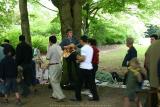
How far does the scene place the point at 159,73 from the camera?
1050 cm

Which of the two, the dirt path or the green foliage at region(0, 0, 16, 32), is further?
the green foliage at region(0, 0, 16, 32)

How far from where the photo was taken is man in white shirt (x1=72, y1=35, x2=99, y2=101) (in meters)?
13.4

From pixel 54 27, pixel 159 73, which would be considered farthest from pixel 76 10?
pixel 54 27

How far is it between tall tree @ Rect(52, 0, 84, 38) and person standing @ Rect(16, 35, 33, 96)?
2649 millimetres

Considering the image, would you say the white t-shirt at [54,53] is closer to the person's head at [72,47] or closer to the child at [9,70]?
the person's head at [72,47]

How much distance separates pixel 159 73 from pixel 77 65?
184 inches

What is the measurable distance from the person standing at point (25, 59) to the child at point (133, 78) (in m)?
3.88

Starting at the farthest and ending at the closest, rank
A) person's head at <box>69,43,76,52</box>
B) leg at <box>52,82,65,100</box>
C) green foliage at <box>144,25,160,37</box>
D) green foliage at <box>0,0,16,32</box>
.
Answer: green foliage at <box>144,25,160,37</box> → green foliage at <box>0,0,16,32</box> → person's head at <box>69,43,76,52</box> → leg at <box>52,82,65,100</box>

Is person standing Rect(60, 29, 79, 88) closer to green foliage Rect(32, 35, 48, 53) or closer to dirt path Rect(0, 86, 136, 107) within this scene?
dirt path Rect(0, 86, 136, 107)

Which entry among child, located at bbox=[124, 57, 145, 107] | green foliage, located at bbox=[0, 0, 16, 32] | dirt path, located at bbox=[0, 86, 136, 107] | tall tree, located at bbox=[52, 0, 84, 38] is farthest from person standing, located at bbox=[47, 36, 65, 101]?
green foliage, located at bbox=[0, 0, 16, 32]

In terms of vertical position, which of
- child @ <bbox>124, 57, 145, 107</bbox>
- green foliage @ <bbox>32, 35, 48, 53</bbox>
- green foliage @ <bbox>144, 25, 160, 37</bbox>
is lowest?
child @ <bbox>124, 57, 145, 107</bbox>

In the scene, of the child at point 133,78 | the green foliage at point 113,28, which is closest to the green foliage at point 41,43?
the green foliage at point 113,28

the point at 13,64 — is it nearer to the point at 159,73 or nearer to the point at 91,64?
the point at 91,64

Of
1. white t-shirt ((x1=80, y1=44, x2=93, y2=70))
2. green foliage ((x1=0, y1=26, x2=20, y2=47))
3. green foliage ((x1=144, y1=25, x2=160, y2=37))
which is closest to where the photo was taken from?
white t-shirt ((x1=80, y1=44, x2=93, y2=70))
